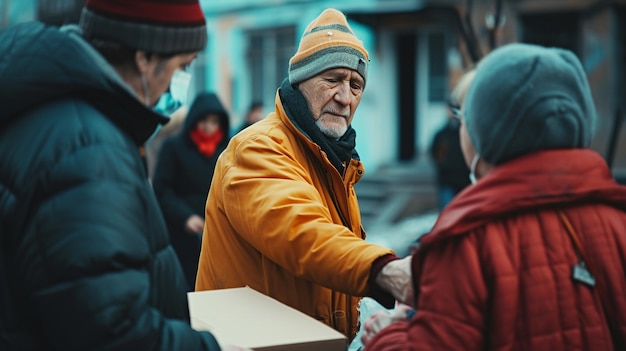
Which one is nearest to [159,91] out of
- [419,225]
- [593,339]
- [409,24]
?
[593,339]

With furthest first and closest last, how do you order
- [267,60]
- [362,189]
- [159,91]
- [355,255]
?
[267,60] < [362,189] < [355,255] < [159,91]

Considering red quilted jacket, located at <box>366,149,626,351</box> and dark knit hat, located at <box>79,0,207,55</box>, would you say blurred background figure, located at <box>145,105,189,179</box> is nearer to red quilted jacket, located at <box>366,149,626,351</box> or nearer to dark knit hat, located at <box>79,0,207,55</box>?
dark knit hat, located at <box>79,0,207,55</box>

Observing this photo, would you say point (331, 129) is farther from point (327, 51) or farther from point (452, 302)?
point (452, 302)

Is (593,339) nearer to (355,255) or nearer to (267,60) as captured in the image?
(355,255)

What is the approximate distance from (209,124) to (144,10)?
485 cm

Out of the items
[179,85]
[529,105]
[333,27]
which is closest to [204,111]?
[333,27]

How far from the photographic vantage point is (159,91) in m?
2.09

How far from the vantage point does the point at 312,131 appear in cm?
307

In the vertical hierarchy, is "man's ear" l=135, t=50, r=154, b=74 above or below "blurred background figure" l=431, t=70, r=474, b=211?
above

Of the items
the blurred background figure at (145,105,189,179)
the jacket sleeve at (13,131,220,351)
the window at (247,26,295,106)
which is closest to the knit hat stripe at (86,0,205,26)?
the jacket sleeve at (13,131,220,351)

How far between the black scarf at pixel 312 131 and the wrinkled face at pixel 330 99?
0.09 feet

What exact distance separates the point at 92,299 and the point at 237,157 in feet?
4.14

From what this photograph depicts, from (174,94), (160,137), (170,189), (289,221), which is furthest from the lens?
(160,137)

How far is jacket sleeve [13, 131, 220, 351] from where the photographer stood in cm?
174
